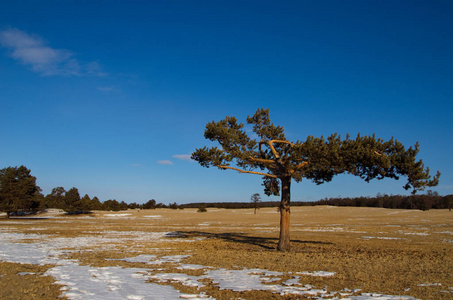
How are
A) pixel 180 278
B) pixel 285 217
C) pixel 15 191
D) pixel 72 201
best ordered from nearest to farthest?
pixel 180 278, pixel 285 217, pixel 15 191, pixel 72 201

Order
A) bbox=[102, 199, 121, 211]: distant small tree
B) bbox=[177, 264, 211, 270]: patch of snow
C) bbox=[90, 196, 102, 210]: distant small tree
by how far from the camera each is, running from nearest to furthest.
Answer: bbox=[177, 264, 211, 270]: patch of snow
bbox=[90, 196, 102, 210]: distant small tree
bbox=[102, 199, 121, 211]: distant small tree

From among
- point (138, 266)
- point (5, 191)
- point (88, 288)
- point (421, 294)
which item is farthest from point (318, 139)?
point (5, 191)

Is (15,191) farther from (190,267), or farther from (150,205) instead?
(150,205)

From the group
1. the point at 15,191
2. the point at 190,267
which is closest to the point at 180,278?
the point at 190,267

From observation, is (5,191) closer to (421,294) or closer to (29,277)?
(29,277)

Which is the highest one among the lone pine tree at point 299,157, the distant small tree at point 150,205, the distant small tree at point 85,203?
the lone pine tree at point 299,157

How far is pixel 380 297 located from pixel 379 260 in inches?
298

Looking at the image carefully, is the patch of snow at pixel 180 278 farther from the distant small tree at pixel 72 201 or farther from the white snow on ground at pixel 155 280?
the distant small tree at pixel 72 201

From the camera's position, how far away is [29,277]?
1096 centimetres

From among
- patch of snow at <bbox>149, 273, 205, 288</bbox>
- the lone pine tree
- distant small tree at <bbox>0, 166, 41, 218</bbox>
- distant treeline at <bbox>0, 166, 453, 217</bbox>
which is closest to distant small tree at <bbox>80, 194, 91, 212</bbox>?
distant treeline at <bbox>0, 166, 453, 217</bbox>

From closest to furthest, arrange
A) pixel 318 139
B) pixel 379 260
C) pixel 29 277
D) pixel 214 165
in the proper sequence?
1. pixel 29 277
2. pixel 379 260
3. pixel 318 139
4. pixel 214 165

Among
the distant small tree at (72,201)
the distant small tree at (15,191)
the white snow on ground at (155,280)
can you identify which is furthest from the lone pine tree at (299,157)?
the distant small tree at (72,201)

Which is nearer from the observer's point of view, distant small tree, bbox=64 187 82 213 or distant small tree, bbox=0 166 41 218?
distant small tree, bbox=0 166 41 218

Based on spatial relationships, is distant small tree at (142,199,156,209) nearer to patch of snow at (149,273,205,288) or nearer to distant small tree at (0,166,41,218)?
distant small tree at (0,166,41,218)
